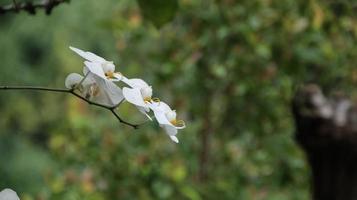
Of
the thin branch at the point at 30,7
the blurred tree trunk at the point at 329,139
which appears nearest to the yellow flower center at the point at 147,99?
the thin branch at the point at 30,7

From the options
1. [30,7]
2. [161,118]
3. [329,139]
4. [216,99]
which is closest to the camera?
[161,118]

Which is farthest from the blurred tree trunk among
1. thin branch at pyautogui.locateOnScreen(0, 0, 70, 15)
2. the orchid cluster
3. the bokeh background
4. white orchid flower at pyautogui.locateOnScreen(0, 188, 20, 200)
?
white orchid flower at pyautogui.locateOnScreen(0, 188, 20, 200)

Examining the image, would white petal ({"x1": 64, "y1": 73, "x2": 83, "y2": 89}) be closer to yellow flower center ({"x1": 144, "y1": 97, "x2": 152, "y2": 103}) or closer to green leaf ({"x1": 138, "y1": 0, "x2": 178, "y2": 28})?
yellow flower center ({"x1": 144, "y1": 97, "x2": 152, "y2": 103})

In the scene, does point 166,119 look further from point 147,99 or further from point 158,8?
point 158,8

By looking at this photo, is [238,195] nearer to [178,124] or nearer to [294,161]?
[294,161]

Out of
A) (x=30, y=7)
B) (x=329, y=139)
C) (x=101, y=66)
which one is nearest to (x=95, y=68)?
(x=101, y=66)

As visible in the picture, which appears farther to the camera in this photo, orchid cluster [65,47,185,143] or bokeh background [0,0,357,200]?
bokeh background [0,0,357,200]
